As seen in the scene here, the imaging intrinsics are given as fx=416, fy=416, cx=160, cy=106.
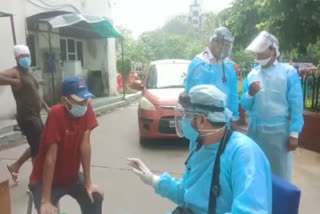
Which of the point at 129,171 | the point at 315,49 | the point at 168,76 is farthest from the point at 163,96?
the point at 315,49

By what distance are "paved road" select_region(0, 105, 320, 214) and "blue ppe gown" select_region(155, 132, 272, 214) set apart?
5.69ft

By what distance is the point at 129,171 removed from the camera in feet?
20.1

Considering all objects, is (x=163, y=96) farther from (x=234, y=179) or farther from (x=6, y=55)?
(x=234, y=179)

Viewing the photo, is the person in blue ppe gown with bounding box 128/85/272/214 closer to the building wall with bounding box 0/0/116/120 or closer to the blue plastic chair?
the blue plastic chair

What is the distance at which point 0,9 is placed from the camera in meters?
9.17

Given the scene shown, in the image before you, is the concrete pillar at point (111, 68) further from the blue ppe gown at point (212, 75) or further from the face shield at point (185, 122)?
the face shield at point (185, 122)

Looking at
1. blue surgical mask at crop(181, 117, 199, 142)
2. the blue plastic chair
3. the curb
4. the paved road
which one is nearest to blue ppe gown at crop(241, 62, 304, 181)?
the paved road

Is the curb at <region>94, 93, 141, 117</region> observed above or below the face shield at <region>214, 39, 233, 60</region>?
below

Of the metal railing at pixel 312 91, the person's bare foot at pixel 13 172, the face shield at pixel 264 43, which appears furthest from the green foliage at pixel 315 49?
the person's bare foot at pixel 13 172

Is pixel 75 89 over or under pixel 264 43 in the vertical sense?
under

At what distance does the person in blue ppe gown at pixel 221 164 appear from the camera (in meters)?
1.78

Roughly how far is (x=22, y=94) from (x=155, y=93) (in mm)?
3143

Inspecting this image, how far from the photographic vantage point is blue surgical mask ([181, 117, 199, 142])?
2160mm

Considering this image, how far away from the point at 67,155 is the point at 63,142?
11 centimetres
